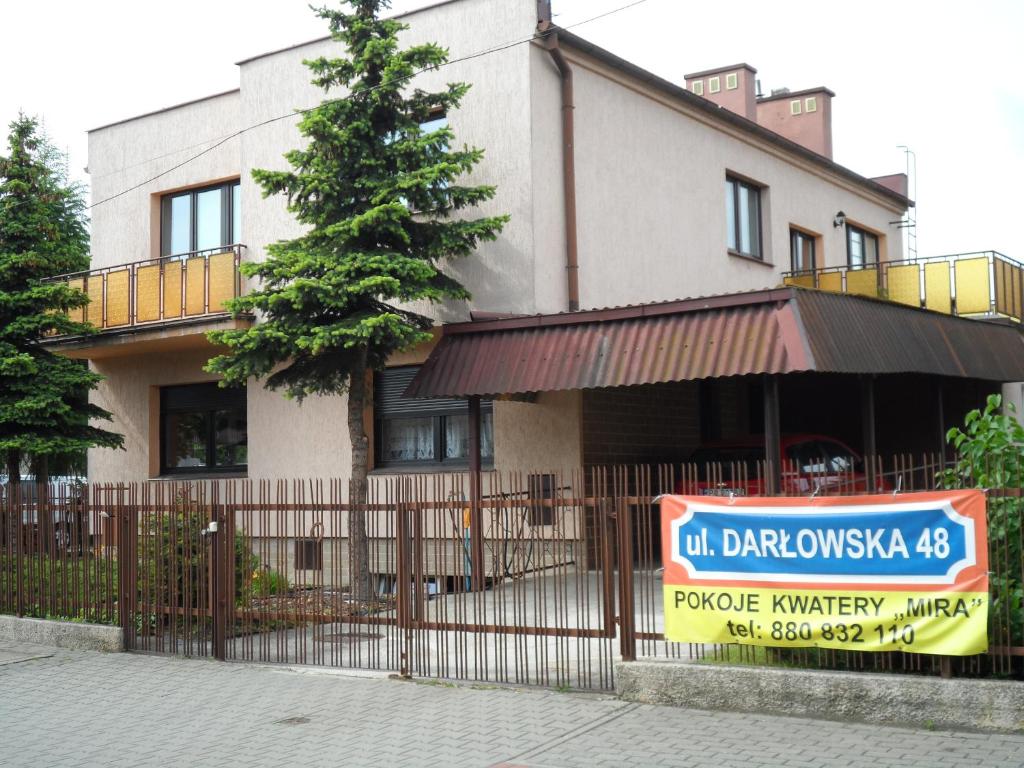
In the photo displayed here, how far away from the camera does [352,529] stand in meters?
10.9

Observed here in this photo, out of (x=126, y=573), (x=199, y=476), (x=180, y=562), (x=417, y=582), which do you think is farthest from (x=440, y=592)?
(x=199, y=476)

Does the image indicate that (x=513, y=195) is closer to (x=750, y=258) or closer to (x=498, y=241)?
(x=498, y=241)

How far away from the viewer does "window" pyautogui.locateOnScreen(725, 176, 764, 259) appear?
20.4m

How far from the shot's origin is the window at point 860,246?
81.4 ft

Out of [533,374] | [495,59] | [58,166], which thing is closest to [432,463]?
[533,374]

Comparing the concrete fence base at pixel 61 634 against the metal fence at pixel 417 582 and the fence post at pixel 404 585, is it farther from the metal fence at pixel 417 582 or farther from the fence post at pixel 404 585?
the fence post at pixel 404 585

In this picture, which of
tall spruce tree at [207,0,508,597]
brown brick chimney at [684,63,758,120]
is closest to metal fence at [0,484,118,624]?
tall spruce tree at [207,0,508,597]

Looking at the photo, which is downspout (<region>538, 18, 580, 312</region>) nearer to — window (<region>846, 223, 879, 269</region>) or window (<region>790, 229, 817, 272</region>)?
window (<region>790, 229, 817, 272</region>)

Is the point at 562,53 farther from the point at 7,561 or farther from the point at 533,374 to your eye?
the point at 7,561

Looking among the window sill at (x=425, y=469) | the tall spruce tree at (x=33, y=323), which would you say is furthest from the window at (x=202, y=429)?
the window sill at (x=425, y=469)

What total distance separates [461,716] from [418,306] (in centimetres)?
842

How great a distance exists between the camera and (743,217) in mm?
20797

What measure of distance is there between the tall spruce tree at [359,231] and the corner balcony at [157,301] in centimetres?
303

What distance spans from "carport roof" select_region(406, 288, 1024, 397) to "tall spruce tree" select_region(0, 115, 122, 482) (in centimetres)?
601
